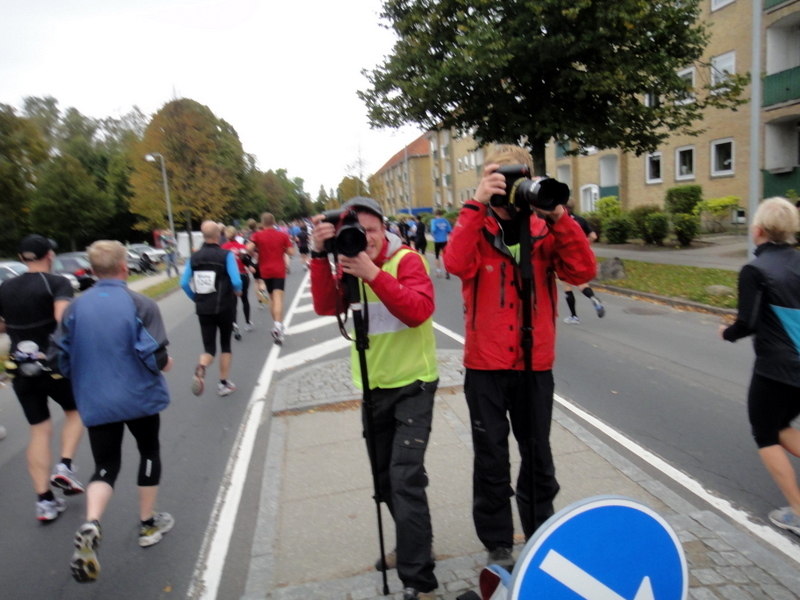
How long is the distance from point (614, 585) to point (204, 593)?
2374 mm

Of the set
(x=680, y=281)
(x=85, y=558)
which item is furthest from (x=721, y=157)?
(x=85, y=558)

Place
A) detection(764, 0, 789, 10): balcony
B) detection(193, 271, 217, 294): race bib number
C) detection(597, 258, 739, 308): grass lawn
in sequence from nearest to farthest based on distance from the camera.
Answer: detection(193, 271, 217, 294): race bib number → detection(597, 258, 739, 308): grass lawn → detection(764, 0, 789, 10): balcony

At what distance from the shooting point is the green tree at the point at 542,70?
13.9 meters

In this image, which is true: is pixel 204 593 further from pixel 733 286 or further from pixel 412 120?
pixel 412 120

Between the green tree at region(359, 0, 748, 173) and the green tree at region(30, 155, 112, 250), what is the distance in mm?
33019

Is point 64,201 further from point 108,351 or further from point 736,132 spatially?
point 108,351

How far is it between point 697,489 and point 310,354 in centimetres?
619

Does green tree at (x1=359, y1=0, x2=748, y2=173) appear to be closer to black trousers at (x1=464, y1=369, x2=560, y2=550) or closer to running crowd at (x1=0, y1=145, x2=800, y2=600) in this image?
running crowd at (x1=0, y1=145, x2=800, y2=600)

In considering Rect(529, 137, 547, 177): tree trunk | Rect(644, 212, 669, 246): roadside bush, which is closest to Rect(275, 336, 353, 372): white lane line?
Rect(529, 137, 547, 177): tree trunk

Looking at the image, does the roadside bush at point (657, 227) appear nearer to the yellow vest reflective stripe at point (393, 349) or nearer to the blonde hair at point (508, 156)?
the blonde hair at point (508, 156)

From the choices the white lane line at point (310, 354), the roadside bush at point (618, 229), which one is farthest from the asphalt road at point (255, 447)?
the roadside bush at point (618, 229)

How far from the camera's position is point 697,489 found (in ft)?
13.5

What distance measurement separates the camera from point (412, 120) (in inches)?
678

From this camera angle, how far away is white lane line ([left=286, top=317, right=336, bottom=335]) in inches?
449
